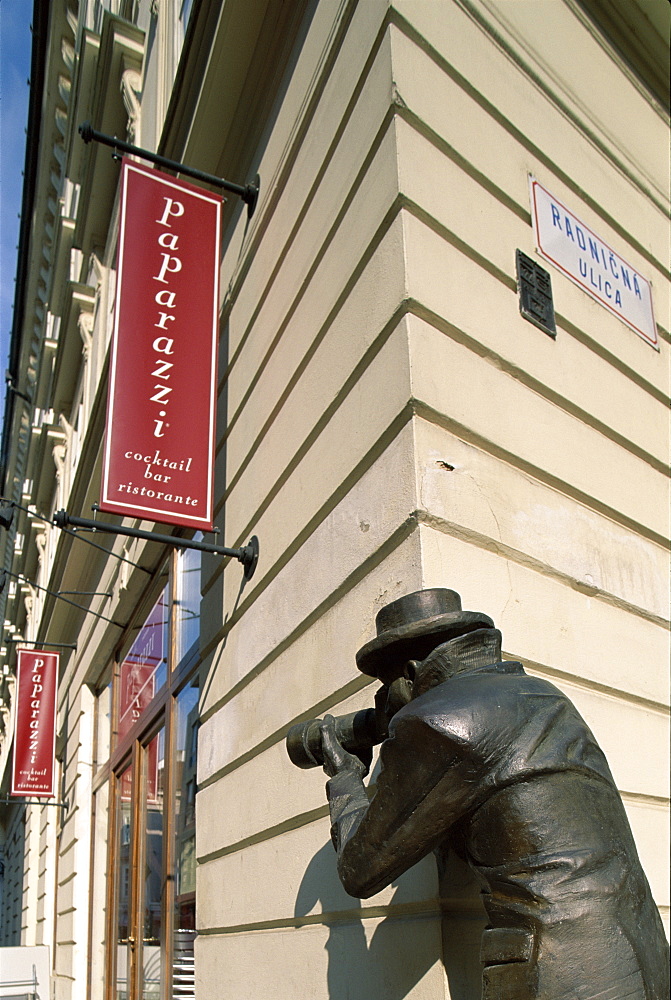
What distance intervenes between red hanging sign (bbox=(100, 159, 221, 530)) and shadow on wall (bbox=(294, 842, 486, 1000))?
2311 mm

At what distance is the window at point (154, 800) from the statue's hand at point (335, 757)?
3.98m

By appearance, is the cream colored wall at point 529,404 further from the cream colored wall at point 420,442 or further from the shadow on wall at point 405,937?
the shadow on wall at point 405,937

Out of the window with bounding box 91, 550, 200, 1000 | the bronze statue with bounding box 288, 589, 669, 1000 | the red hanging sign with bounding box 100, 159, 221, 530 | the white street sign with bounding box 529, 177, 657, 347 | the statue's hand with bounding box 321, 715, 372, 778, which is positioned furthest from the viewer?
the window with bounding box 91, 550, 200, 1000

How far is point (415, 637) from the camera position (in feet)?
8.01

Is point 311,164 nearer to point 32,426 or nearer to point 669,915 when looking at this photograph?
point 669,915

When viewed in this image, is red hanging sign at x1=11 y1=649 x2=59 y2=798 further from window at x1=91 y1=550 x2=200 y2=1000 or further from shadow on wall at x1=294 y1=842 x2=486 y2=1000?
shadow on wall at x1=294 y1=842 x2=486 y2=1000

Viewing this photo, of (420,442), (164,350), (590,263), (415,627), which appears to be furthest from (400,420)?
(164,350)

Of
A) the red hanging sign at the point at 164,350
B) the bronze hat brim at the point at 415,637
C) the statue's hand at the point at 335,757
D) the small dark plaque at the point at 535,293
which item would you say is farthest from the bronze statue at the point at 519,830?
the red hanging sign at the point at 164,350

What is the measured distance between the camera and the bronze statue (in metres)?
2.02

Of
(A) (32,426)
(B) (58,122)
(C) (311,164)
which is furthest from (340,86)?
(A) (32,426)

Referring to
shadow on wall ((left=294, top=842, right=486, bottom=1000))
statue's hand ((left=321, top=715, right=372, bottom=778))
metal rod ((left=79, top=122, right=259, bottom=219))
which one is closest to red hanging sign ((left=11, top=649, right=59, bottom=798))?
metal rod ((left=79, top=122, right=259, bottom=219))

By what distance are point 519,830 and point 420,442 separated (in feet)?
5.23

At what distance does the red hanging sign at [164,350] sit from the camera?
5219mm

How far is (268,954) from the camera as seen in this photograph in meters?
4.25
